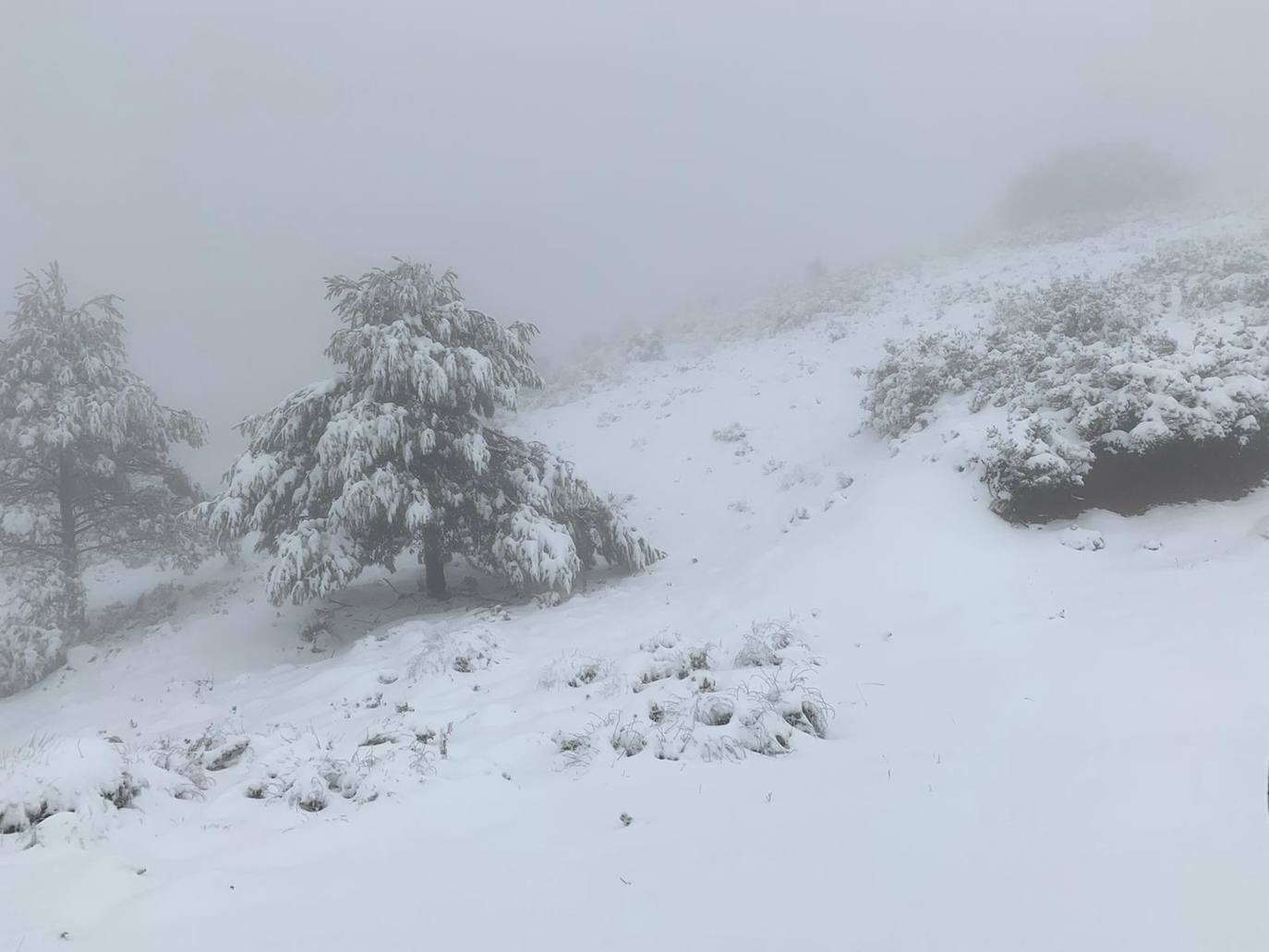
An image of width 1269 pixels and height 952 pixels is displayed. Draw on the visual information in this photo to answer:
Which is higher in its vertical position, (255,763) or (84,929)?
(84,929)

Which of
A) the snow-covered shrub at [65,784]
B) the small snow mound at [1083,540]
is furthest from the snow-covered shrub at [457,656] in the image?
the small snow mound at [1083,540]

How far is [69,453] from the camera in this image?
12.9 meters

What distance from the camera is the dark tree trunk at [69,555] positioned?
1225 centimetres

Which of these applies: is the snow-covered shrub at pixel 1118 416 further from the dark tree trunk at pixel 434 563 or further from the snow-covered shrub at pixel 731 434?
the dark tree trunk at pixel 434 563

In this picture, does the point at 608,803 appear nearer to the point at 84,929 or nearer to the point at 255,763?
the point at 84,929

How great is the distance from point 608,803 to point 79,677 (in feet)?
37.7

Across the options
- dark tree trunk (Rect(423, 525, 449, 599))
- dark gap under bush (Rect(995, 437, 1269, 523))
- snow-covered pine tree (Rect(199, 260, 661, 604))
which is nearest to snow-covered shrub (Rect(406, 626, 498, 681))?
snow-covered pine tree (Rect(199, 260, 661, 604))

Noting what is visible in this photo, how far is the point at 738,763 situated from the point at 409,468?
26.9 feet

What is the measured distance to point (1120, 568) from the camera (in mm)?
7461

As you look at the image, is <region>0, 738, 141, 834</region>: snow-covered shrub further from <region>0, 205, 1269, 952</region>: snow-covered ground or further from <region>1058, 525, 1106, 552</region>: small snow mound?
<region>1058, 525, 1106, 552</region>: small snow mound

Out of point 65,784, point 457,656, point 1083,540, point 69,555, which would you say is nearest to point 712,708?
point 457,656

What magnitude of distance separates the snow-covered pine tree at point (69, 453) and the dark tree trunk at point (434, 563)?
20.8ft

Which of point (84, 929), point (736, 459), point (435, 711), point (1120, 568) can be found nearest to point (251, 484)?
point (435, 711)

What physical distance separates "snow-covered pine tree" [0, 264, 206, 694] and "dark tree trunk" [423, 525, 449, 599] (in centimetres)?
635
